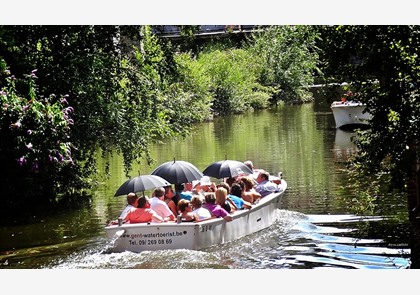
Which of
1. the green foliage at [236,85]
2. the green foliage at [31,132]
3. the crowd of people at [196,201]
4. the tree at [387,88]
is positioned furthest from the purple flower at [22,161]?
the green foliage at [236,85]

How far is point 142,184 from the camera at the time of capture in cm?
863

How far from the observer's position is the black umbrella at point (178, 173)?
360 inches

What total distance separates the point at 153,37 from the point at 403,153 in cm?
476

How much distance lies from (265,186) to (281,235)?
798 mm

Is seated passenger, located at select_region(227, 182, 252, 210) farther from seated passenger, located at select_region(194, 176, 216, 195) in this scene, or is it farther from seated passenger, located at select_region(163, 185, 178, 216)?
seated passenger, located at select_region(163, 185, 178, 216)

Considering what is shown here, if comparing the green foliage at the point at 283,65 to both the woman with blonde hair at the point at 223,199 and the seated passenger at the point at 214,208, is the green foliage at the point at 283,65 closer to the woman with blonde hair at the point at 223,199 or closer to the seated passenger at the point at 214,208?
the woman with blonde hair at the point at 223,199

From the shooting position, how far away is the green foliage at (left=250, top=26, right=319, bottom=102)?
14.2m

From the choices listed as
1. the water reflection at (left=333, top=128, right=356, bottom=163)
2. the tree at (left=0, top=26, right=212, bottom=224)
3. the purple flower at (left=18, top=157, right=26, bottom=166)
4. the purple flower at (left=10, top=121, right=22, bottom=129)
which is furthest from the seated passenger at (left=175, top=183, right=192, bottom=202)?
the water reflection at (left=333, top=128, right=356, bottom=163)

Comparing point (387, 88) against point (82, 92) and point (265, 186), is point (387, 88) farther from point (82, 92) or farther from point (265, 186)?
point (82, 92)

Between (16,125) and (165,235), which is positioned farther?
(16,125)

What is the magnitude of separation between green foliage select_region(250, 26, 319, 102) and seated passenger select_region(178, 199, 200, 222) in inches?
197

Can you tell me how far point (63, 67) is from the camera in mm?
10055

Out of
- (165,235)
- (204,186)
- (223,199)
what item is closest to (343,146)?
(204,186)
